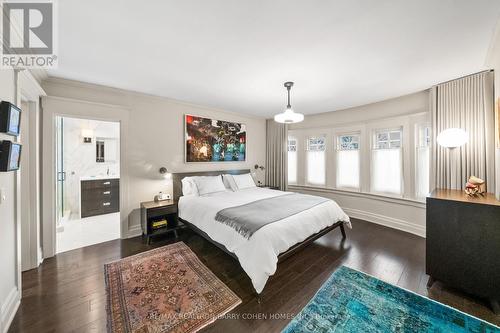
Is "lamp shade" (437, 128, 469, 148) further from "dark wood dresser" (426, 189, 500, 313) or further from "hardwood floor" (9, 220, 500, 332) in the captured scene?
"hardwood floor" (9, 220, 500, 332)

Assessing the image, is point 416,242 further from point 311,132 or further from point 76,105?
point 76,105

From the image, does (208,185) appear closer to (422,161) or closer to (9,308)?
(9,308)

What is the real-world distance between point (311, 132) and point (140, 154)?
4.06 metres

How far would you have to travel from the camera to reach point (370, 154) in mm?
4113

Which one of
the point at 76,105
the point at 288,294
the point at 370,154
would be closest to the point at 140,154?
the point at 76,105

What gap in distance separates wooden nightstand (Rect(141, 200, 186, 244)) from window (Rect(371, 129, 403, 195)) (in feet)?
13.7

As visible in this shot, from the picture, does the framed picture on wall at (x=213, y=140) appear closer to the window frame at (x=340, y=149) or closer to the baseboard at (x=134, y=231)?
the baseboard at (x=134, y=231)

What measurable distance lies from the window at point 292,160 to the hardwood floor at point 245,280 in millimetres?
2278

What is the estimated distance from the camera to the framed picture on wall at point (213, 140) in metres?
4.00

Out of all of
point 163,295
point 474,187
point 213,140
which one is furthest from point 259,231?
point 213,140

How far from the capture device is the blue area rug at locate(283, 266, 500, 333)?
5.15 ft

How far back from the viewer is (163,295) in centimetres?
192

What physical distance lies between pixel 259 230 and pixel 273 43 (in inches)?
77.4

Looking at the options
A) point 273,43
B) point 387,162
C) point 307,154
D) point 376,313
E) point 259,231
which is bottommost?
point 376,313
